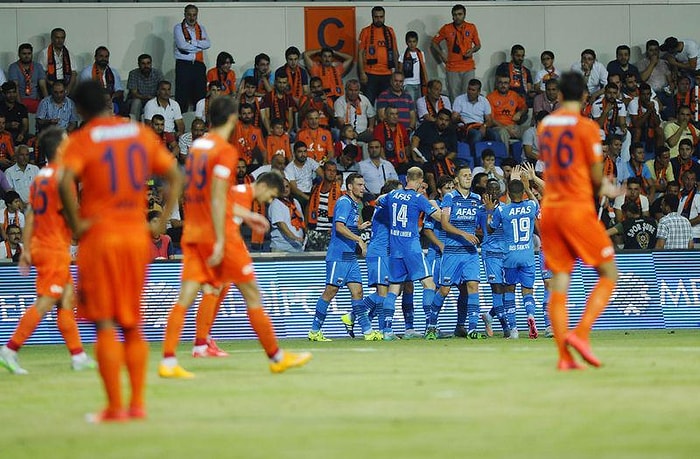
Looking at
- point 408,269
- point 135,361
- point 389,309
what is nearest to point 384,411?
point 135,361

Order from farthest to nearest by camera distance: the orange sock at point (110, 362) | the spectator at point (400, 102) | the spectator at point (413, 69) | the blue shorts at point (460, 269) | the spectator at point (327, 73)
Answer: the spectator at point (413, 69) → the spectator at point (327, 73) → the spectator at point (400, 102) → the blue shorts at point (460, 269) → the orange sock at point (110, 362)

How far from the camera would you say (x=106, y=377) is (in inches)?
324

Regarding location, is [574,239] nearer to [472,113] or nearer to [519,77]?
[472,113]

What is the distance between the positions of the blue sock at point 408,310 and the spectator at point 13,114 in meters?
9.26

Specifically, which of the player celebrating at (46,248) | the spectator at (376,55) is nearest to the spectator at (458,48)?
the spectator at (376,55)

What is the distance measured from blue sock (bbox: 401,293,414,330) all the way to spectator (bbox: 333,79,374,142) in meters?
7.01

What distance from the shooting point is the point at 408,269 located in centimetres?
1933

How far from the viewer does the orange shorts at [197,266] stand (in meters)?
12.1

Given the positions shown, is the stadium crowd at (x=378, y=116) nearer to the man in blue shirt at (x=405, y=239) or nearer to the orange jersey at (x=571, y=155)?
the man in blue shirt at (x=405, y=239)

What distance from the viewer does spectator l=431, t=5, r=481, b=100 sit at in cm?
2775

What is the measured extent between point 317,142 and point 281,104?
51.5 inches

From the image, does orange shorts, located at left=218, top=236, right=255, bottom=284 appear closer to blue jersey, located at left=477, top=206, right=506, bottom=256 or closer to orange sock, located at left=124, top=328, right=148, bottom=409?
orange sock, located at left=124, top=328, right=148, bottom=409

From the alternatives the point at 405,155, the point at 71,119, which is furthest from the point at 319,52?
the point at 71,119

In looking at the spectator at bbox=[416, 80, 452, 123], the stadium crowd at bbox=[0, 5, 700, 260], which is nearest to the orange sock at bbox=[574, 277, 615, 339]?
the stadium crowd at bbox=[0, 5, 700, 260]
